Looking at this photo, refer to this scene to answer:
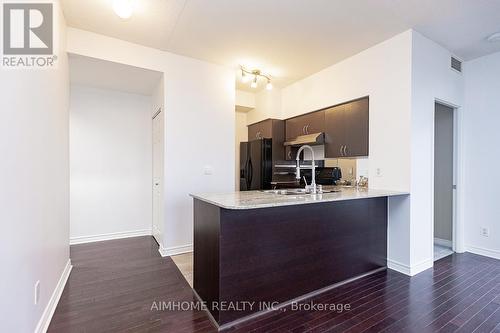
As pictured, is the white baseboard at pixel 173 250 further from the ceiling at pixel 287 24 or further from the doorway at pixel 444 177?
the doorway at pixel 444 177

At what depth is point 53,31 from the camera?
2217mm

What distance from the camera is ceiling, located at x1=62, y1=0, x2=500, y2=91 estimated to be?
241 cm

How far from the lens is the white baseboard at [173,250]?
11.0 feet

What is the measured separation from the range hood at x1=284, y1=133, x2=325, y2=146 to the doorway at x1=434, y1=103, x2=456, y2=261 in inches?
69.5

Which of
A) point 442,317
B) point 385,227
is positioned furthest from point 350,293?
point 385,227

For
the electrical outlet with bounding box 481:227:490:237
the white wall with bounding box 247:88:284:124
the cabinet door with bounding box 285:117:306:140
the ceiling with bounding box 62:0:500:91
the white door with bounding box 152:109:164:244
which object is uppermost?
the ceiling with bounding box 62:0:500:91

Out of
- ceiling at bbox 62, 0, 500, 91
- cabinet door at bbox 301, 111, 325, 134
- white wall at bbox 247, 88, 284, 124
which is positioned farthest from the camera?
white wall at bbox 247, 88, 284, 124

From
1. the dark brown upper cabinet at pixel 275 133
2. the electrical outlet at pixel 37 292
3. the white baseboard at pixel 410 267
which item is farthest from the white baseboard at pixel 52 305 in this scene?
the dark brown upper cabinet at pixel 275 133

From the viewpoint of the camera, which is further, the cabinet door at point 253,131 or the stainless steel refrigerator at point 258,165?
the cabinet door at point 253,131

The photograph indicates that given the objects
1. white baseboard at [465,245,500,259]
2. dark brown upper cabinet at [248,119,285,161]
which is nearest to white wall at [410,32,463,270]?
white baseboard at [465,245,500,259]

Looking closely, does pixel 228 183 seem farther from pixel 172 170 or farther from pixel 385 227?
pixel 385 227

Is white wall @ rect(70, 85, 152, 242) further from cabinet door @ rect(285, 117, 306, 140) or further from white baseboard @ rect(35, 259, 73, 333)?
cabinet door @ rect(285, 117, 306, 140)

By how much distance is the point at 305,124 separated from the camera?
14.1 ft

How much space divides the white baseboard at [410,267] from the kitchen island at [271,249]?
0.42 meters
